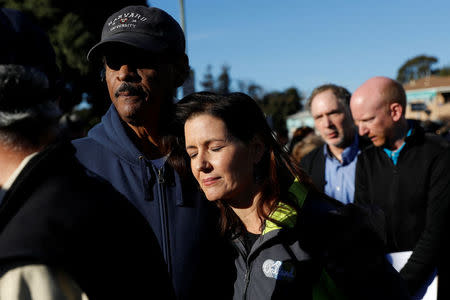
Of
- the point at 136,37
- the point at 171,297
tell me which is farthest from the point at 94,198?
the point at 136,37

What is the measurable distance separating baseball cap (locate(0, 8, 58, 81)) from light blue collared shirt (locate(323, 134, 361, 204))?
11.2 ft

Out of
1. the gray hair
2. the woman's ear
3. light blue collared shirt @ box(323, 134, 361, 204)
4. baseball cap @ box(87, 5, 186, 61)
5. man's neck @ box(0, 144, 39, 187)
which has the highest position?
baseball cap @ box(87, 5, 186, 61)

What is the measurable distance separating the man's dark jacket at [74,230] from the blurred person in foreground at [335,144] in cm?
330

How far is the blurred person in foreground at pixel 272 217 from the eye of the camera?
173cm

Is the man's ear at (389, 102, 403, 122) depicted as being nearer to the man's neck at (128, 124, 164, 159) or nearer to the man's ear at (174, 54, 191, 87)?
the man's ear at (174, 54, 191, 87)

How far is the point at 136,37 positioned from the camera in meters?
2.05

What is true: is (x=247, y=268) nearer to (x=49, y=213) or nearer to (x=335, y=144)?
(x=49, y=213)

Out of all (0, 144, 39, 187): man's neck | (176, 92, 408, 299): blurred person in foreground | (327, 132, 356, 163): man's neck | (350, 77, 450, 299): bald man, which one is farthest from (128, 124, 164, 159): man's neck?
(327, 132, 356, 163): man's neck

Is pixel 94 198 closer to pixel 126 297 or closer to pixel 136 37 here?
pixel 126 297

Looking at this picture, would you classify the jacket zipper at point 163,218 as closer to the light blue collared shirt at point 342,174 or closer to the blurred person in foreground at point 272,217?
the blurred person in foreground at point 272,217

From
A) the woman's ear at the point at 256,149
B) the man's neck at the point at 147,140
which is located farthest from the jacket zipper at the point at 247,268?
the man's neck at the point at 147,140

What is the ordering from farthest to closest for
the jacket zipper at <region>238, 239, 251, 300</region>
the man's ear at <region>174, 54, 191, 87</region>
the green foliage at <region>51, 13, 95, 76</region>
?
the green foliage at <region>51, 13, 95, 76</region>
the man's ear at <region>174, 54, 191, 87</region>
the jacket zipper at <region>238, 239, 251, 300</region>

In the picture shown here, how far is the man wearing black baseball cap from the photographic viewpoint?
6.24 ft

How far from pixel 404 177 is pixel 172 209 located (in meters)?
2.21
